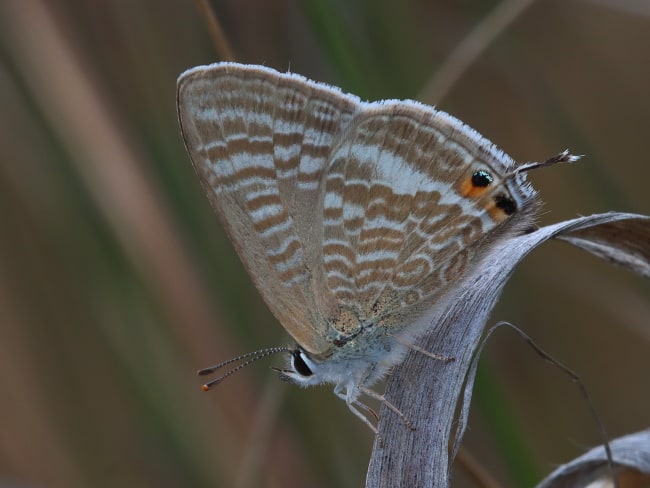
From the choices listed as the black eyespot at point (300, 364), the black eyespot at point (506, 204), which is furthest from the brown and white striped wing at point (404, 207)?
the black eyespot at point (300, 364)

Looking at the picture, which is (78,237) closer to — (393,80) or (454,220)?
(393,80)

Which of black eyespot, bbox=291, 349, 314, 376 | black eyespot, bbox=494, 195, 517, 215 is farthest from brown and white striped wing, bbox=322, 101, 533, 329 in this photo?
black eyespot, bbox=291, 349, 314, 376

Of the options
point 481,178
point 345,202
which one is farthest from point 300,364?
point 481,178

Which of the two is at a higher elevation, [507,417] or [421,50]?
[421,50]

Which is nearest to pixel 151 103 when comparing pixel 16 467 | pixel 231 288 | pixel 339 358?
pixel 231 288

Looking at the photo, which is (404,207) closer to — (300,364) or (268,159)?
(268,159)

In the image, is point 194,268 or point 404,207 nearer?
point 404,207
